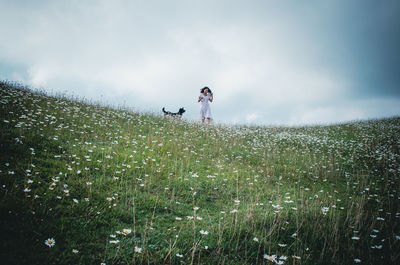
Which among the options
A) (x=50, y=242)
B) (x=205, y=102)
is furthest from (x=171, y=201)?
(x=205, y=102)

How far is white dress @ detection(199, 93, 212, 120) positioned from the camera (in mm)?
15504

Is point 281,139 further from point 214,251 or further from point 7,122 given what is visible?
point 7,122

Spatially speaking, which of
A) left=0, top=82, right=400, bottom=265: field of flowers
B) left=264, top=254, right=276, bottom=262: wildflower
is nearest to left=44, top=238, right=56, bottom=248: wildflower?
left=0, top=82, right=400, bottom=265: field of flowers

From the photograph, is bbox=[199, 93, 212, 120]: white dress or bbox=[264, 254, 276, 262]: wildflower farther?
bbox=[199, 93, 212, 120]: white dress

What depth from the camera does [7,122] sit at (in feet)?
22.2

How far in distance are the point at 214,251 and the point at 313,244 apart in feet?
5.73

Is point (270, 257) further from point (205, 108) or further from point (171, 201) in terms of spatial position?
point (205, 108)

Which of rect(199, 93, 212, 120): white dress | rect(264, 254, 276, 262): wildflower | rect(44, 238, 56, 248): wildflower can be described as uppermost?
rect(199, 93, 212, 120): white dress

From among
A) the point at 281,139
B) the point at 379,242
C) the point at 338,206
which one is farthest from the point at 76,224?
the point at 281,139

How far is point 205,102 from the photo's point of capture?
1560 centimetres

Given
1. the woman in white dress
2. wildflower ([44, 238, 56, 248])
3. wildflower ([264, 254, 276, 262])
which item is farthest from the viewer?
the woman in white dress

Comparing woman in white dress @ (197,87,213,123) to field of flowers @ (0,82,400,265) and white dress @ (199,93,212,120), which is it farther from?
field of flowers @ (0,82,400,265)

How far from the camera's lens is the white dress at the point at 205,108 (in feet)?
50.9

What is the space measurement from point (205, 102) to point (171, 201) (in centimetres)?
1186
